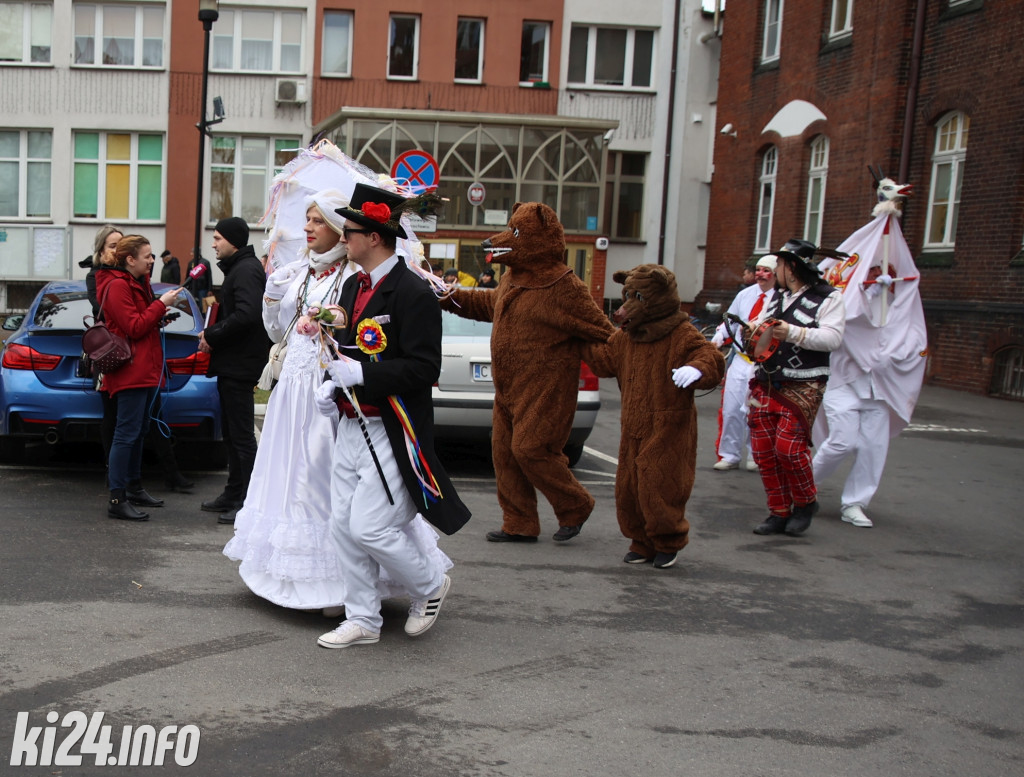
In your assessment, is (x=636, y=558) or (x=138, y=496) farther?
(x=138, y=496)

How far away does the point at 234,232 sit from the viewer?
22.7 ft

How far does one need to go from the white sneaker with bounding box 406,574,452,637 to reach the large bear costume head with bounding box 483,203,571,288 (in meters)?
2.34

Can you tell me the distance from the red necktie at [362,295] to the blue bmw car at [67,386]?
2806 mm

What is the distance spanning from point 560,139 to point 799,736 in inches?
974

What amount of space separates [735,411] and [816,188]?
13472 mm

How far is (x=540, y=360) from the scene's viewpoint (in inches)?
260

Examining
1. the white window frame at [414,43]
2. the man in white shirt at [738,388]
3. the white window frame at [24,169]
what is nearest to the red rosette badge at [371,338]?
the man in white shirt at [738,388]

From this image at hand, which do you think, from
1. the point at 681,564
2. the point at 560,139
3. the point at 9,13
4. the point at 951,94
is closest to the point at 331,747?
the point at 681,564

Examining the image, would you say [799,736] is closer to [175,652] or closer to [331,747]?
[331,747]

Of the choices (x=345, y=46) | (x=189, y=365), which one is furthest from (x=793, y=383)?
(x=345, y=46)

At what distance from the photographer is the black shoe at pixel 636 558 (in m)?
6.50

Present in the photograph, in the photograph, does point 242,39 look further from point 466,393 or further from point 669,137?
point 466,393

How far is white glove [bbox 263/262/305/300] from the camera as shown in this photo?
19.1 ft

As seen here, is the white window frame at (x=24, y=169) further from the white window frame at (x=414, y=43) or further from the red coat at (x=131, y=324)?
the red coat at (x=131, y=324)
